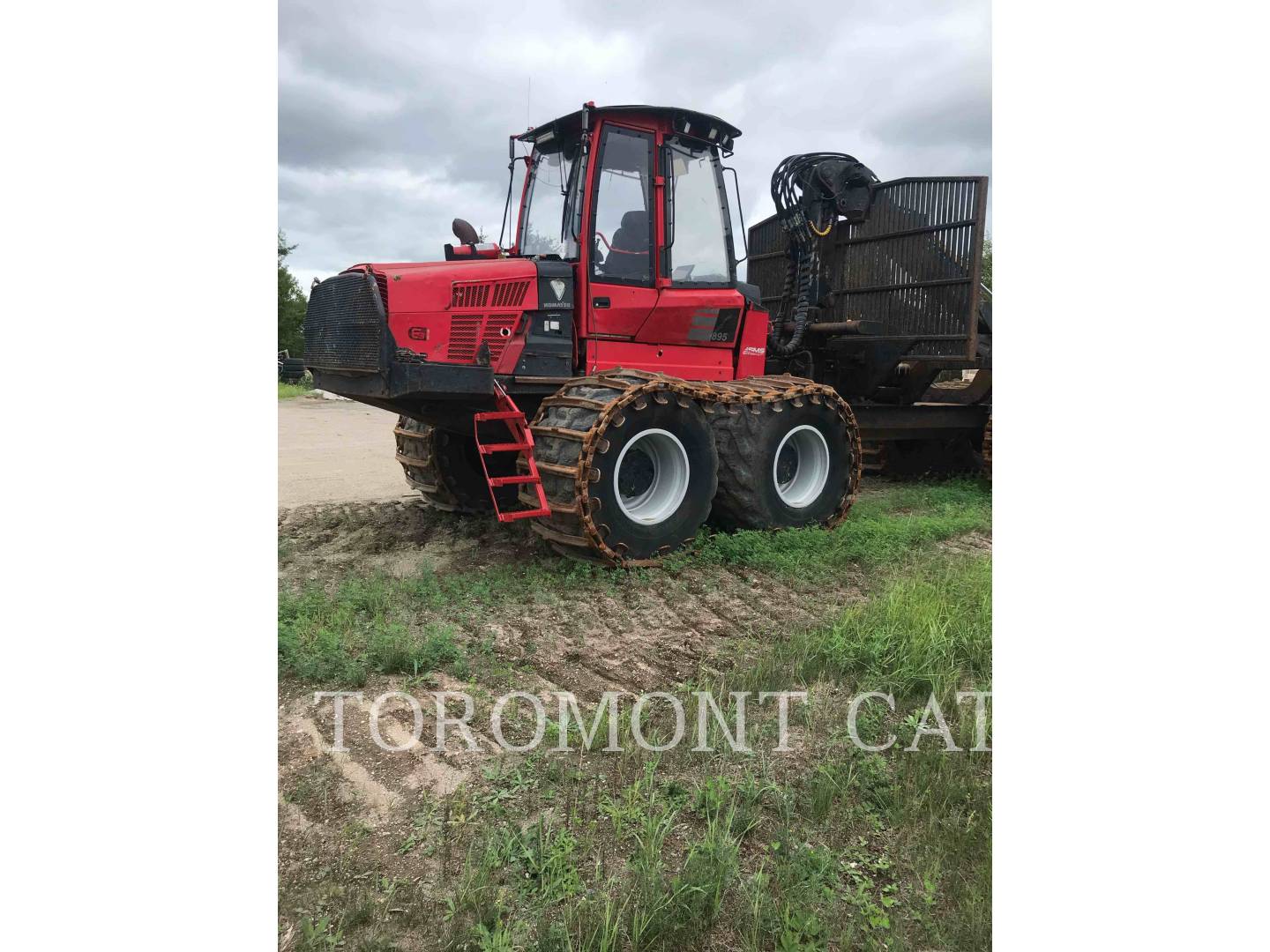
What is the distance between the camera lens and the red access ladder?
5.11 metres

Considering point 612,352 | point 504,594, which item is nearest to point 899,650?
point 504,594

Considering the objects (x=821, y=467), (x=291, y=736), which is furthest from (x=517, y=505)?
(x=291, y=736)

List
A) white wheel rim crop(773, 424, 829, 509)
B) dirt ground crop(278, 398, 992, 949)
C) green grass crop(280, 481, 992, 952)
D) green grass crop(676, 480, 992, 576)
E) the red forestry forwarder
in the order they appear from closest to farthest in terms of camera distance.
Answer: green grass crop(280, 481, 992, 952), dirt ground crop(278, 398, 992, 949), the red forestry forwarder, green grass crop(676, 480, 992, 576), white wheel rim crop(773, 424, 829, 509)

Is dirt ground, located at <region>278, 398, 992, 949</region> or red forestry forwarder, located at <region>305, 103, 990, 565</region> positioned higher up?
red forestry forwarder, located at <region>305, 103, 990, 565</region>

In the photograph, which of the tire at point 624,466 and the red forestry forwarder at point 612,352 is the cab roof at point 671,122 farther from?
the tire at point 624,466

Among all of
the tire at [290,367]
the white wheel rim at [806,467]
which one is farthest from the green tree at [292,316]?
the white wheel rim at [806,467]

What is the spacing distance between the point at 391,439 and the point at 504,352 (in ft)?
25.5

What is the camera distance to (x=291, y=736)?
9.78 ft

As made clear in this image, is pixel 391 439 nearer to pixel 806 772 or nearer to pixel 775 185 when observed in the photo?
pixel 775 185

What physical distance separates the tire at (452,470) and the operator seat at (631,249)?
1736 mm

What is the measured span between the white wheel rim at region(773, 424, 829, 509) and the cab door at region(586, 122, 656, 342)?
1.51 metres

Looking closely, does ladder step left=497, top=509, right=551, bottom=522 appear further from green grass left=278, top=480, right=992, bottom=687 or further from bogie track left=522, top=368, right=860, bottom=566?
green grass left=278, top=480, right=992, bottom=687

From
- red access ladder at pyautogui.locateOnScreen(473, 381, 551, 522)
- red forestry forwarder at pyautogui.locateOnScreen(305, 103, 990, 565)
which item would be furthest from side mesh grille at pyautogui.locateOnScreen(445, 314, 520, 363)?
red access ladder at pyautogui.locateOnScreen(473, 381, 551, 522)

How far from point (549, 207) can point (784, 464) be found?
2478mm
